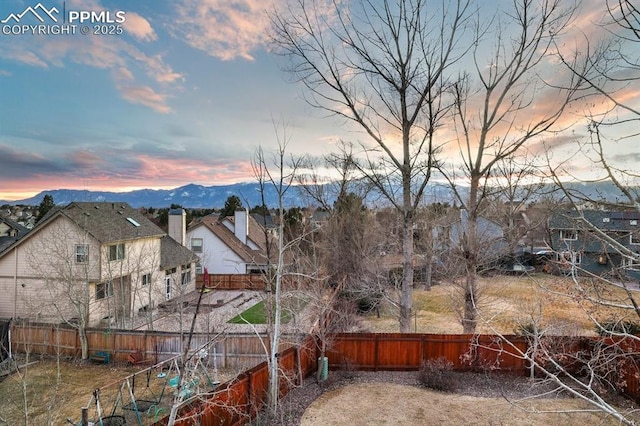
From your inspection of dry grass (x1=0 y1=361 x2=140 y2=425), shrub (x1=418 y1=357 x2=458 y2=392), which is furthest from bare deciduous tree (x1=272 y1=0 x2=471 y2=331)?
dry grass (x1=0 y1=361 x2=140 y2=425)

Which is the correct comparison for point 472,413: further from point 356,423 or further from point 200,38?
point 200,38

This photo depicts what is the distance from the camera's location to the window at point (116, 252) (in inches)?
768

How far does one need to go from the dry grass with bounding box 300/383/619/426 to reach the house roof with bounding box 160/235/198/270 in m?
17.1

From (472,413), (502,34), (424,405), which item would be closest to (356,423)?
(424,405)

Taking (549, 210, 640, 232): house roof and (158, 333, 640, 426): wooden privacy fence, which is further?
(158, 333, 640, 426): wooden privacy fence

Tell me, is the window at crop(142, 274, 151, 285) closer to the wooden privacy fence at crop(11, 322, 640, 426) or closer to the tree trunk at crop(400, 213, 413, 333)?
the wooden privacy fence at crop(11, 322, 640, 426)

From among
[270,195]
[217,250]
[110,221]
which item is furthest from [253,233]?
[270,195]

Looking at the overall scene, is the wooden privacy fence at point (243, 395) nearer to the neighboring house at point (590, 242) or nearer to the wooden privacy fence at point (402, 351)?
the wooden privacy fence at point (402, 351)

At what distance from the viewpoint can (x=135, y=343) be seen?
14875 millimetres

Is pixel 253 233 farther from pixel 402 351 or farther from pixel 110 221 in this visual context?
pixel 402 351

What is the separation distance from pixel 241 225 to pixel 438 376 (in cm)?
2417

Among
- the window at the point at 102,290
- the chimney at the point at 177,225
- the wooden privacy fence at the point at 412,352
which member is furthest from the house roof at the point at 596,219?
the chimney at the point at 177,225

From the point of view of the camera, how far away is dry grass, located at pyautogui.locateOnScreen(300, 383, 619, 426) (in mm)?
9242

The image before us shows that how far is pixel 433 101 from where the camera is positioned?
12078mm
